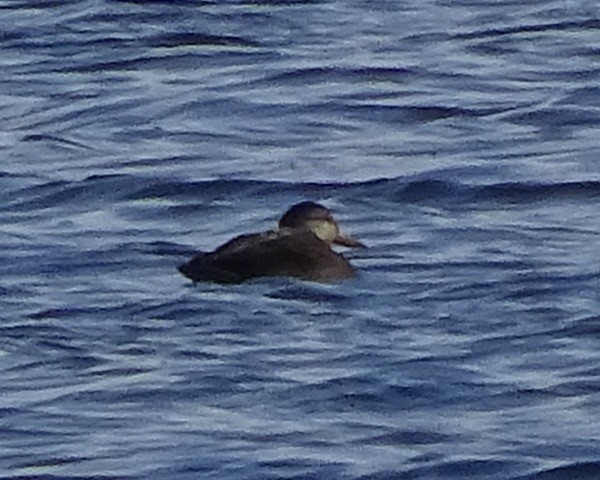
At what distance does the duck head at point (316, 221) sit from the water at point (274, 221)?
0.15 m

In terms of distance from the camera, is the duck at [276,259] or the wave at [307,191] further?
the wave at [307,191]

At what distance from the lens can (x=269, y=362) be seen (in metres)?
16.8

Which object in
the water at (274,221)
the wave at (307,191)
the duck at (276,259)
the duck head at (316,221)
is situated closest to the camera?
the water at (274,221)

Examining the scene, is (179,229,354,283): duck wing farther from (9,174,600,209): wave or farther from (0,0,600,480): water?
(9,174,600,209): wave

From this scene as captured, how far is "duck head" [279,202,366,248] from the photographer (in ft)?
61.7

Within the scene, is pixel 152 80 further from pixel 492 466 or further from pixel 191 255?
pixel 492 466

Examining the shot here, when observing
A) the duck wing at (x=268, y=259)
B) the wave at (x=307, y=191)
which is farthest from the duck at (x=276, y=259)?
the wave at (x=307, y=191)

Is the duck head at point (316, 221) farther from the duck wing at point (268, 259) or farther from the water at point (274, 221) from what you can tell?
the duck wing at point (268, 259)

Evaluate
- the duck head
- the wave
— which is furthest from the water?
the duck head

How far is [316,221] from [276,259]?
2.33 ft

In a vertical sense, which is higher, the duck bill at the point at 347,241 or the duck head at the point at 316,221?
the duck head at the point at 316,221

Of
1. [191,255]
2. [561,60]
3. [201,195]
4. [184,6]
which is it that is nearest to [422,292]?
[191,255]

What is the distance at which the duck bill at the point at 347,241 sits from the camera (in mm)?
18891

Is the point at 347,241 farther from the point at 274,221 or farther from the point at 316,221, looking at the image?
the point at 274,221
